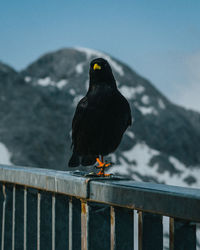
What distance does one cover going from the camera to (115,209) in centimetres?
206

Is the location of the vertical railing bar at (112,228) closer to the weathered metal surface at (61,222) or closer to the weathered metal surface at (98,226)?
the weathered metal surface at (98,226)

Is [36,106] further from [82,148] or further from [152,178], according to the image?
[82,148]

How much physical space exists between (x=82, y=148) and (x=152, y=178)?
51310mm

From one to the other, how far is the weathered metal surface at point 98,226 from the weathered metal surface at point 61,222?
0.33 m

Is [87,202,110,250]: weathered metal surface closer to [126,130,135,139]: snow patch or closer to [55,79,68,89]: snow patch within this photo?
[126,130,135,139]: snow patch

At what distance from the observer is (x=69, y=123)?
5438 cm

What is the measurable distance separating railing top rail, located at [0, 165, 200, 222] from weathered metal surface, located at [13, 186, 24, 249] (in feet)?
0.42

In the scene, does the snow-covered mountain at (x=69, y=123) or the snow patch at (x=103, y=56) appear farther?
the snow patch at (x=103, y=56)

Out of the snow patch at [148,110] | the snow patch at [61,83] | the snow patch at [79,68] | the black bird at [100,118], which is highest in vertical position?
the snow patch at [79,68]

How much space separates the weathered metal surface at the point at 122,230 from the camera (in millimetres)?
2012

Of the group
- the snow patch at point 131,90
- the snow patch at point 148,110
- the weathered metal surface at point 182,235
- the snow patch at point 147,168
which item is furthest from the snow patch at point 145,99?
the weathered metal surface at point 182,235

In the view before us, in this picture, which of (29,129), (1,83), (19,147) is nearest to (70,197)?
(19,147)

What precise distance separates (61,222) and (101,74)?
1249 mm

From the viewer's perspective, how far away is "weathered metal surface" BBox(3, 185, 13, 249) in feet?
Result: 10.1
